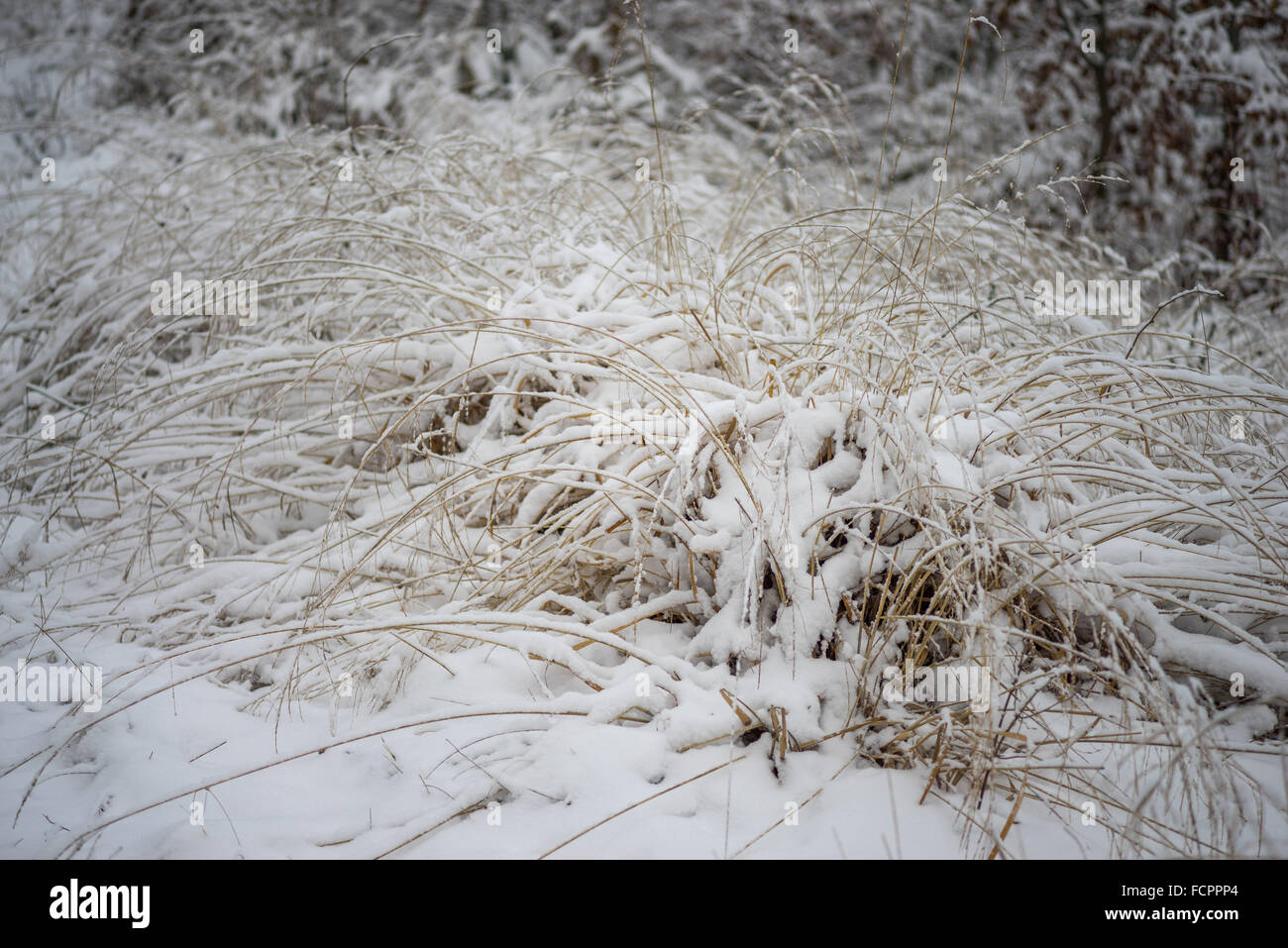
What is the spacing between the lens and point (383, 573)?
5.16 feet

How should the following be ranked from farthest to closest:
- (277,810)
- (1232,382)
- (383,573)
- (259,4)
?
(259,4), (383,573), (1232,382), (277,810)

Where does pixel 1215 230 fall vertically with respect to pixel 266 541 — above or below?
above

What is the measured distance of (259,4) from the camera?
584cm

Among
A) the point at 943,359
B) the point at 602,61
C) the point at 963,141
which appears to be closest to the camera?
the point at 943,359

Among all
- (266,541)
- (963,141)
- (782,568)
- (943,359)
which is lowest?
(266,541)

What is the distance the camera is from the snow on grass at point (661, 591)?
103 centimetres

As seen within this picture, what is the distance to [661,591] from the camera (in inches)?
57.8

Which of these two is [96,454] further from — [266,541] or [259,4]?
[259,4]

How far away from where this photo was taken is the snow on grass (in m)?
1.03

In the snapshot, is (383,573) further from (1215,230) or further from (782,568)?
(1215,230)

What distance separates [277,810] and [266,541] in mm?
897
